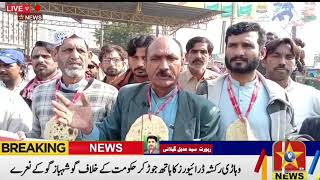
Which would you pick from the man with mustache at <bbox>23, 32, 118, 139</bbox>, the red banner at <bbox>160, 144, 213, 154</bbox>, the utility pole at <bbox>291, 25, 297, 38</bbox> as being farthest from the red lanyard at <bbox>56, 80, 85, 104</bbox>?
the utility pole at <bbox>291, 25, 297, 38</bbox>

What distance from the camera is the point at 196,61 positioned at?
2.45m

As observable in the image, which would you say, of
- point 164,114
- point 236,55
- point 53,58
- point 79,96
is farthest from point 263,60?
point 53,58

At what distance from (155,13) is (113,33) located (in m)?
0.30

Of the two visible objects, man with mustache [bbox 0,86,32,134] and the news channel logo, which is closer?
man with mustache [bbox 0,86,32,134]

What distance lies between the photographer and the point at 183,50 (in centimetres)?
241

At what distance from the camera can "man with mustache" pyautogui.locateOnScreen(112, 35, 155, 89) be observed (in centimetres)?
243

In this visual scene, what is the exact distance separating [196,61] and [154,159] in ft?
2.37

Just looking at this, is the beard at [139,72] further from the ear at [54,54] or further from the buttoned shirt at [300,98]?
the buttoned shirt at [300,98]

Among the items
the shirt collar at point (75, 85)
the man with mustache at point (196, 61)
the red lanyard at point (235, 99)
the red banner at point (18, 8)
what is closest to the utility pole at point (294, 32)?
the red lanyard at point (235, 99)

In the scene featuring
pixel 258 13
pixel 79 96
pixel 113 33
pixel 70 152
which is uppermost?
pixel 258 13

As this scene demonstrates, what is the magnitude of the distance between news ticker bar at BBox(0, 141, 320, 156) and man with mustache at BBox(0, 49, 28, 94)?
1.25ft

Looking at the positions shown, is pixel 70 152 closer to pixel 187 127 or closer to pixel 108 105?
pixel 108 105

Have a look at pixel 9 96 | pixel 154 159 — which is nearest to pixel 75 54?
pixel 9 96

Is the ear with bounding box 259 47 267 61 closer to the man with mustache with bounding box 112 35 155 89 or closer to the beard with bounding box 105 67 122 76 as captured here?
the man with mustache with bounding box 112 35 155 89
